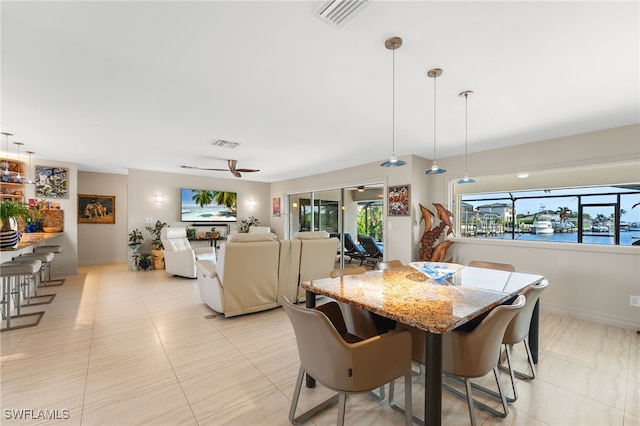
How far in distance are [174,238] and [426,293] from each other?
614 centimetres

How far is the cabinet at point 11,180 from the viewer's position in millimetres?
5043

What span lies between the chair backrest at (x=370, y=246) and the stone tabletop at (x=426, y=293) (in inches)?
137

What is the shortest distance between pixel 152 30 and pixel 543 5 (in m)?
2.31

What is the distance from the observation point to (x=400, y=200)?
509 centimetres

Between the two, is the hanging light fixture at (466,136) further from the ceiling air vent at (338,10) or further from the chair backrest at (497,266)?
the ceiling air vent at (338,10)

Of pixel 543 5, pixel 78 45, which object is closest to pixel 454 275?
pixel 543 5

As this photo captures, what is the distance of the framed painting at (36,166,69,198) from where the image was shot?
5.61 m

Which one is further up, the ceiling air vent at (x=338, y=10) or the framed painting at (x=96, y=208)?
the ceiling air vent at (x=338, y=10)

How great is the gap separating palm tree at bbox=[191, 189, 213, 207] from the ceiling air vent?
682 cm

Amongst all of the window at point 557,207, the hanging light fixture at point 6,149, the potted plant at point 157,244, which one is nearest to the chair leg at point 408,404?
the window at point 557,207

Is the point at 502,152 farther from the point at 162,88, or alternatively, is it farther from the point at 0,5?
the point at 0,5

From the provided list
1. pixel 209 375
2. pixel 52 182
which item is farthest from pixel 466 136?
pixel 52 182

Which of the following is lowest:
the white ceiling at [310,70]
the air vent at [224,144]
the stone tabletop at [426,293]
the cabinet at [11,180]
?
the stone tabletop at [426,293]

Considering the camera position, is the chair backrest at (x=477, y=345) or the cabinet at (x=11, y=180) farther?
the cabinet at (x=11, y=180)
